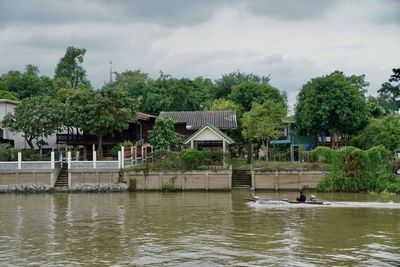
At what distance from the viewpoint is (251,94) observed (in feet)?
209

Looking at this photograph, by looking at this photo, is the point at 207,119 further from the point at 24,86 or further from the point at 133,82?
the point at 24,86

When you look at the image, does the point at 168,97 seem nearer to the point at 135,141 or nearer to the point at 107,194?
the point at 135,141

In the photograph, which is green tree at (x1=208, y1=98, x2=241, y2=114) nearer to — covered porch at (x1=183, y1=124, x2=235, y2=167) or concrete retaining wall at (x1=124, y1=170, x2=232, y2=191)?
covered porch at (x1=183, y1=124, x2=235, y2=167)

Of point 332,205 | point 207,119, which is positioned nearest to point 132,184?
point 207,119

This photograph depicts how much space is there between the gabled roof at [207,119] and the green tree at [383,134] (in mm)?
12595

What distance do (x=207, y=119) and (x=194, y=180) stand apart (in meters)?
12.2

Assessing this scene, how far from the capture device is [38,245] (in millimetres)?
21312

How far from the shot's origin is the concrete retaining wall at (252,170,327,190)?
145 ft

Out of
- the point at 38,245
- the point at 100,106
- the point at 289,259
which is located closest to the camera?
the point at 289,259

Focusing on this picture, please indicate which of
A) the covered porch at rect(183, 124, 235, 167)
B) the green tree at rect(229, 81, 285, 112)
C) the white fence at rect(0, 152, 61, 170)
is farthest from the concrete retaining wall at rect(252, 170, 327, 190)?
the green tree at rect(229, 81, 285, 112)

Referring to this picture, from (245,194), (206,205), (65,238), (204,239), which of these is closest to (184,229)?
(204,239)

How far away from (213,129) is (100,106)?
10181 mm

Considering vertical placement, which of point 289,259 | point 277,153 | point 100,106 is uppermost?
point 100,106

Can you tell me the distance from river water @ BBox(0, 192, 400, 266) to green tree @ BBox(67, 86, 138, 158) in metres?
12.4
